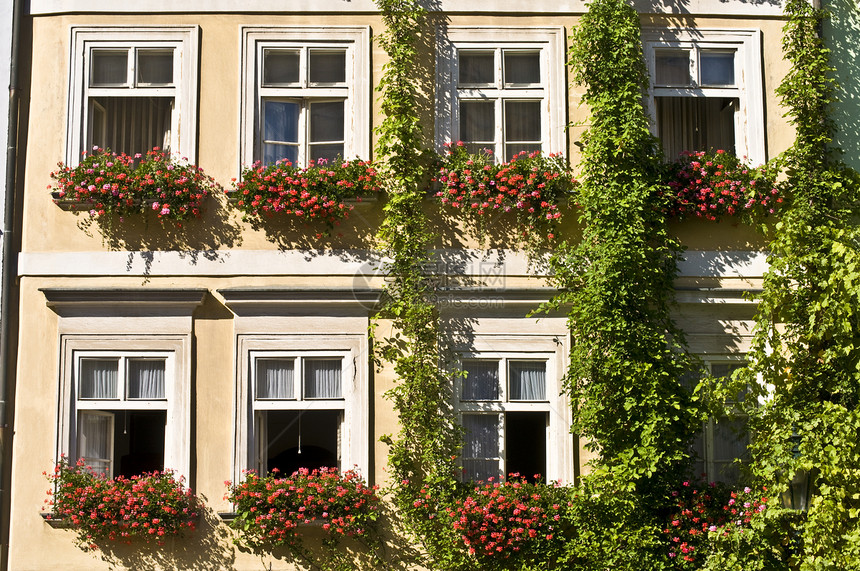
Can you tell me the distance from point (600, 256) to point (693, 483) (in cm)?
225

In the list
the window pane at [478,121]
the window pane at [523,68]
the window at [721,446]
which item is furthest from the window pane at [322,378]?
the window at [721,446]

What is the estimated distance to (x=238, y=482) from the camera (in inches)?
387

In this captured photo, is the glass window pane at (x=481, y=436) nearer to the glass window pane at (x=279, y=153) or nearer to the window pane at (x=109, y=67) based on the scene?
the glass window pane at (x=279, y=153)

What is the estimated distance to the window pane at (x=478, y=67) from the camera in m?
10.7

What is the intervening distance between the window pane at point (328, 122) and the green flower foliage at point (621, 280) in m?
2.35

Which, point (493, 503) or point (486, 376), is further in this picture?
point (486, 376)

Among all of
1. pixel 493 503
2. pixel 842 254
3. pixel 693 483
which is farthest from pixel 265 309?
pixel 842 254

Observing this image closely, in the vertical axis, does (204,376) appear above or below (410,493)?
above

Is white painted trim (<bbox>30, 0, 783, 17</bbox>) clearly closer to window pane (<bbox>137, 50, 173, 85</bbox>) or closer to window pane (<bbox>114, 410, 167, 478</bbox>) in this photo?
window pane (<bbox>137, 50, 173, 85</bbox>)

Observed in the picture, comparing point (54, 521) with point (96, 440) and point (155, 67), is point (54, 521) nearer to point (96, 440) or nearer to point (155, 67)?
point (96, 440)

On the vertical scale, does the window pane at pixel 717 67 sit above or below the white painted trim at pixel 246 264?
above

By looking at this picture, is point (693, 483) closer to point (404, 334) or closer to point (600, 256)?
point (600, 256)

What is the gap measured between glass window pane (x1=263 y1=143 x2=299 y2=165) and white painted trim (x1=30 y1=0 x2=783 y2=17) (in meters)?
1.35

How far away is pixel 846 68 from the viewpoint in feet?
35.1
